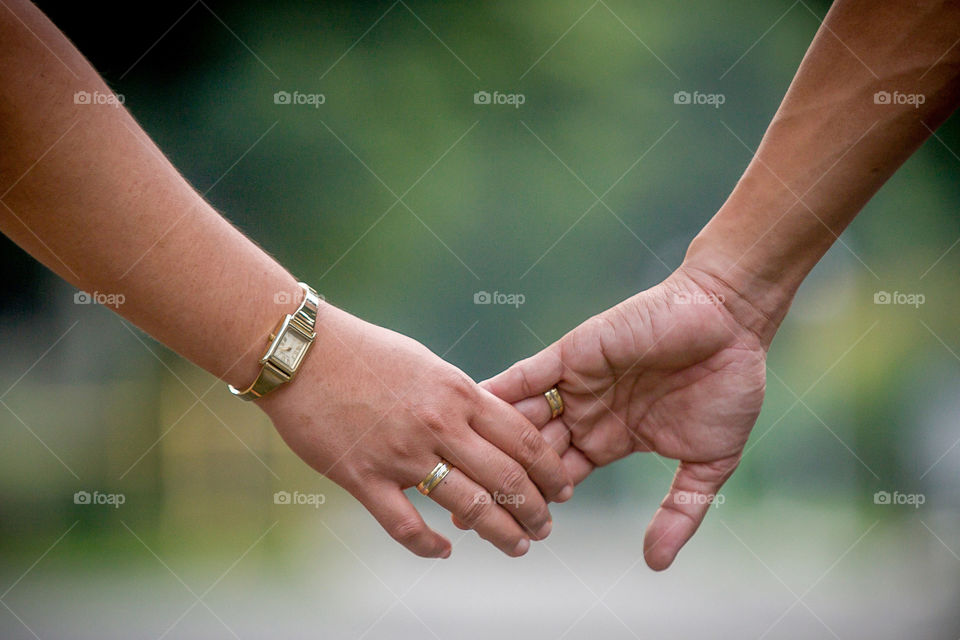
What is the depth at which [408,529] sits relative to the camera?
122cm

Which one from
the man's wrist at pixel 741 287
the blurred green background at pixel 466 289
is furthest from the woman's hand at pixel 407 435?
the blurred green background at pixel 466 289

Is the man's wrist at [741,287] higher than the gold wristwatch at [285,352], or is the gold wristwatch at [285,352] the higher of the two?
the man's wrist at [741,287]

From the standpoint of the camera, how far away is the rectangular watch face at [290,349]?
43.2 inches

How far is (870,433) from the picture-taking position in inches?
155

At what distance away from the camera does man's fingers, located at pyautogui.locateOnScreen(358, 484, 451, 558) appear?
122 centimetres

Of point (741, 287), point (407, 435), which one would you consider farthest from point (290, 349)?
point (741, 287)

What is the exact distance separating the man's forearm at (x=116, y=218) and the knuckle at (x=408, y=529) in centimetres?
33

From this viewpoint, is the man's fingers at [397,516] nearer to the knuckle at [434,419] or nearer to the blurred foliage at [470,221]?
the knuckle at [434,419]

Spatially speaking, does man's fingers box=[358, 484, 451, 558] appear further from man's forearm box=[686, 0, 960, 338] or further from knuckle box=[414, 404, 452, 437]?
man's forearm box=[686, 0, 960, 338]

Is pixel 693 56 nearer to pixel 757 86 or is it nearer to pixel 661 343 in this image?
pixel 757 86

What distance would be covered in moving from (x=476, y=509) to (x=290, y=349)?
40 centimetres

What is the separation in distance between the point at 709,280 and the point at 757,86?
316cm

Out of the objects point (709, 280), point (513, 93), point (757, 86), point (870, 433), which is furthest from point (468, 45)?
point (709, 280)

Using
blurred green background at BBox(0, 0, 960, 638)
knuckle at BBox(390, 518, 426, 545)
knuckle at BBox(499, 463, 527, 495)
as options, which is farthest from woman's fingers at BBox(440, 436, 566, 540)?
blurred green background at BBox(0, 0, 960, 638)
